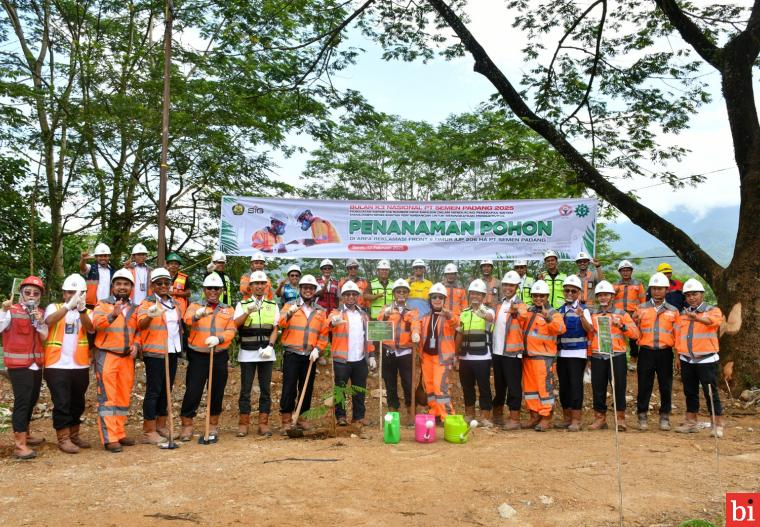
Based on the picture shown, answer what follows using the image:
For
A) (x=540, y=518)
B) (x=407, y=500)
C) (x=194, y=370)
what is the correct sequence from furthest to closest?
1. (x=194, y=370)
2. (x=407, y=500)
3. (x=540, y=518)

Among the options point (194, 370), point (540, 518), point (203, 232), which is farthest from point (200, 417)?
point (203, 232)

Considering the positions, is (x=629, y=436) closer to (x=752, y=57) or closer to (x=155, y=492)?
(x=155, y=492)

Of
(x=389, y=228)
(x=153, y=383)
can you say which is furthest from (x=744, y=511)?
(x=389, y=228)

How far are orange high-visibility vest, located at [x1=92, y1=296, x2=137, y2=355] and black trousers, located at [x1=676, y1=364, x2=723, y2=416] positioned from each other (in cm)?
703

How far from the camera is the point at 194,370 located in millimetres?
7172

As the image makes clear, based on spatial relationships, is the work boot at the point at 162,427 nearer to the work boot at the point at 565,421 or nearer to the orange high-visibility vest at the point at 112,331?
the orange high-visibility vest at the point at 112,331

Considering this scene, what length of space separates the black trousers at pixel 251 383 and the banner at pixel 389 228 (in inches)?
128

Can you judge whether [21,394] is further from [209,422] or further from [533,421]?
[533,421]

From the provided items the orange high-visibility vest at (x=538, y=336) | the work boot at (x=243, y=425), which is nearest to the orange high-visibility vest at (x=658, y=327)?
the orange high-visibility vest at (x=538, y=336)

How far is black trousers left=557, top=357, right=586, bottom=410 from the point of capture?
311 inches

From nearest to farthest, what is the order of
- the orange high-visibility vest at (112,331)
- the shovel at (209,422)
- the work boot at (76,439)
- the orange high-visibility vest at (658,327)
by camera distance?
the orange high-visibility vest at (112,331) → the work boot at (76,439) → the shovel at (209,422) → the orange high-visibility vest at (658,327)

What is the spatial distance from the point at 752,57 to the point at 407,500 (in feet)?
32.7

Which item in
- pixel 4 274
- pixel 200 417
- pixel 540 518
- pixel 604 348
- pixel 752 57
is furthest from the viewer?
pixel 4 274

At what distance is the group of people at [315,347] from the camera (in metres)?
6.59
